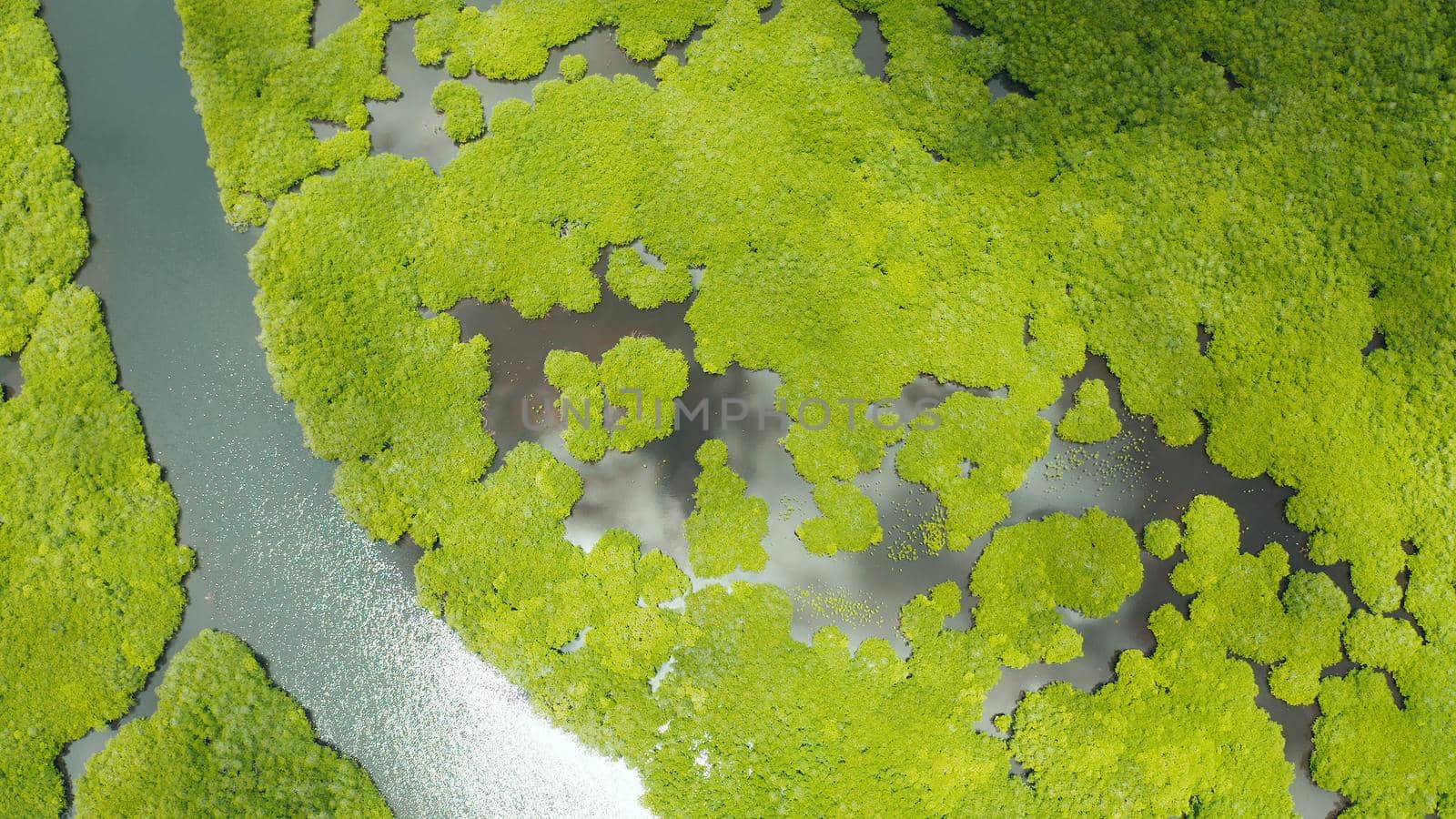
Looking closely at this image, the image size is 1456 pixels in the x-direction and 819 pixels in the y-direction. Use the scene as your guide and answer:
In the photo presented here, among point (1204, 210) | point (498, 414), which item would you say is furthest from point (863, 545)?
point (1204, 210)

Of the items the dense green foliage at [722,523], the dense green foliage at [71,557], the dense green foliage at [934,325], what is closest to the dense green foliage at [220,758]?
the dense green foliage at [71,557]

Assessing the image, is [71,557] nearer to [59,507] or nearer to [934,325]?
[59,507]

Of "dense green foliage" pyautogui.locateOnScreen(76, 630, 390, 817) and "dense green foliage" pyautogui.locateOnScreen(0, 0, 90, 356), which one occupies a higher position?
"dense green foliage" pyautogui.locateOnScreen(0, 0, 90, 356)

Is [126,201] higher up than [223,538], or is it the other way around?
[126,201]

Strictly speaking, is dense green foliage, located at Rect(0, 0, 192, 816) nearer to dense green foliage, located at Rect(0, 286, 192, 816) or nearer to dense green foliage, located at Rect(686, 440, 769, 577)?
dense green foliage, located at Rect(0, 286, 192, 816)

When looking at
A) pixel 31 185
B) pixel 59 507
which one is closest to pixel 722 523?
pixel 59 507

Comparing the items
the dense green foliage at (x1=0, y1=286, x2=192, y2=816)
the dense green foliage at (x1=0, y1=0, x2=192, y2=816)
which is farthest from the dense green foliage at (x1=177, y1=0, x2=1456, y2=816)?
the dense green foliage at (x1=0, y1=286, x2=192, y2=816)

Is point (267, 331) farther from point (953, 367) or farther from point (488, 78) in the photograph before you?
point (953, 367)
